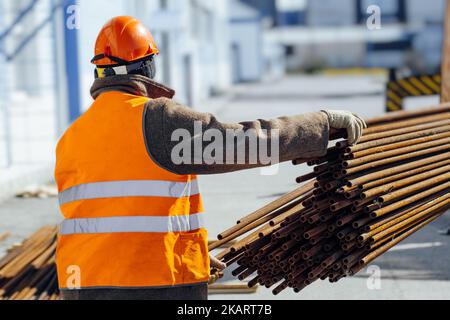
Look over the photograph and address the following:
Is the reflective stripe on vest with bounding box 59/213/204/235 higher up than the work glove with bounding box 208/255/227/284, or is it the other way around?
the reflective stripe on vest with bounding box 59/213/204/235

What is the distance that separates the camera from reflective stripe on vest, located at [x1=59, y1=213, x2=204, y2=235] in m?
3.29

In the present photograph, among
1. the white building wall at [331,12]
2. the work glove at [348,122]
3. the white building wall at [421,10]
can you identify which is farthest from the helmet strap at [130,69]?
the white building wall at [331,12]

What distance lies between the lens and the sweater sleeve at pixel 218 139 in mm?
3223

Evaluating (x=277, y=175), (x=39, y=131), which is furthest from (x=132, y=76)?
(x=39, y=131)

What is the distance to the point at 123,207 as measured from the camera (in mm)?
3283

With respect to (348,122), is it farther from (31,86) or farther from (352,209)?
(31,86)

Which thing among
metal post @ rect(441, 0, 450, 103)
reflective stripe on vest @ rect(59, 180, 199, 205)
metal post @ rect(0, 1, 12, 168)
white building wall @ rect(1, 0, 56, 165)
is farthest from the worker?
white building wall @ rect(1, 0, 56, 165)

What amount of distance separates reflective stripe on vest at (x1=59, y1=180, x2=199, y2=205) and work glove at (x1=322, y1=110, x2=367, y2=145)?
74 centimetres

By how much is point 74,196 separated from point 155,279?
50cm

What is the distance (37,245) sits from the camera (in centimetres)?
735

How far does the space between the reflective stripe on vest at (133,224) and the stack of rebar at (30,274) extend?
8.84ft

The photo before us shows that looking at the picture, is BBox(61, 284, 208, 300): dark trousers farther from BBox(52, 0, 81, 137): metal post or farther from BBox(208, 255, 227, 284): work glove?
BBox(52, 0, 81, 137): metal post

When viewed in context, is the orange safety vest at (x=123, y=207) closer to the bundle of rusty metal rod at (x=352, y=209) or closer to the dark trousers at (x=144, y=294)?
the dark trousers at (x=144, y=294)

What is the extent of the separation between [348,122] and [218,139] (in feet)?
2.39
